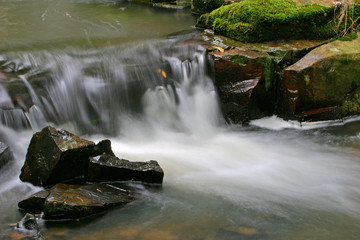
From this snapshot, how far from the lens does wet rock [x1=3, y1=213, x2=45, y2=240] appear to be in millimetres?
2782

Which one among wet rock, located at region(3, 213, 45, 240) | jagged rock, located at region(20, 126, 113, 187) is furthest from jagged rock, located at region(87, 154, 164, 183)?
wet rock, located at region(3, 213, 45, 240)

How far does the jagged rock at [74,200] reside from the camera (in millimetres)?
3111

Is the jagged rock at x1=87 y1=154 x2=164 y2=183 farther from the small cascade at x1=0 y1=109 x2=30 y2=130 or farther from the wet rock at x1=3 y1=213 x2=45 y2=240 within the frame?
the small cascade at x1=0 y1=109 x2=30 y2=130

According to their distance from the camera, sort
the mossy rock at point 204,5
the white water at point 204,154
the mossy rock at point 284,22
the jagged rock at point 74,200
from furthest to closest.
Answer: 1. the mossy rock at point 204,5
2. the mossy rock at point 284,22
3. the white water at point 204,154
4. the jagged rock at point 74,200

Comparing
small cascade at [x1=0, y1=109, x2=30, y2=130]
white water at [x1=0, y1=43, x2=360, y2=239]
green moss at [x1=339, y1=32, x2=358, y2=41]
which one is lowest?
white water at [x1=0, y1=43, x2=360, y2=239]

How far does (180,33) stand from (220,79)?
2292 millimetres

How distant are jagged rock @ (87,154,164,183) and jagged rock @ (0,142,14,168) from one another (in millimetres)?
1153

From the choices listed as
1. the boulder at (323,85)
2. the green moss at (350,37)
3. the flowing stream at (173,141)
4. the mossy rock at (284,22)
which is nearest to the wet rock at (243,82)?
the flowing stream at (173,141)

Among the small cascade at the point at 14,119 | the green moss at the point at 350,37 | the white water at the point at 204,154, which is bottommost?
the white water at the point at 204,154

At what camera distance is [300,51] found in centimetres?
586

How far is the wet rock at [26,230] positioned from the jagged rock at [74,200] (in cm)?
21

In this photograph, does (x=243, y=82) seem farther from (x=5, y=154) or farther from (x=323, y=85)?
(x=5, y=154)

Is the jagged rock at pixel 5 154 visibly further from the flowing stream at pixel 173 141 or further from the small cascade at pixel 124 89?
the small cascade at pixel 124 89

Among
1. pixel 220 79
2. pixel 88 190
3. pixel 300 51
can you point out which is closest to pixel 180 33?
pixel 220 79
